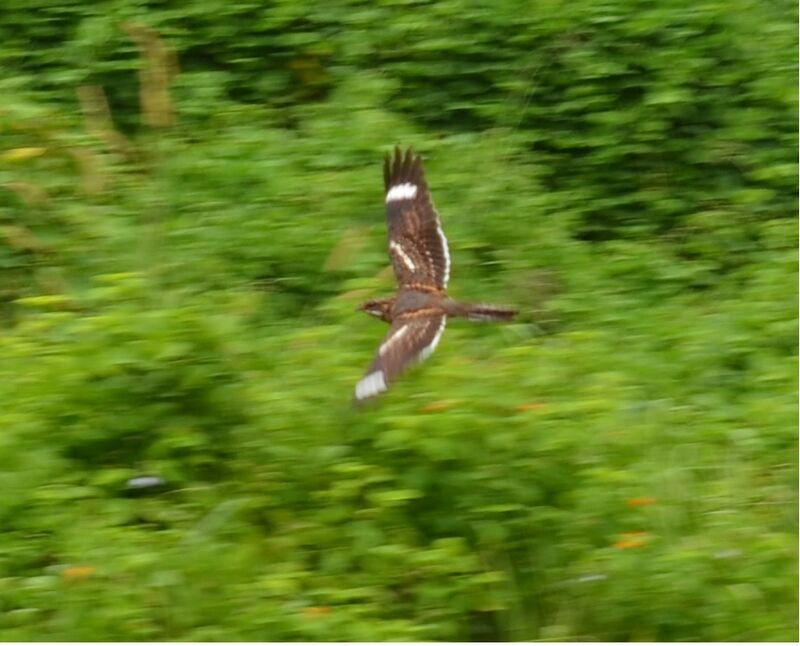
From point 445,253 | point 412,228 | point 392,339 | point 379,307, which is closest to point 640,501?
point 392,339

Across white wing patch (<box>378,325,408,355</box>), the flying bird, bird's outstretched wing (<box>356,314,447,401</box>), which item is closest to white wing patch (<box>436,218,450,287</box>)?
the flying bird

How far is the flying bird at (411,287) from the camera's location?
5.28 metres

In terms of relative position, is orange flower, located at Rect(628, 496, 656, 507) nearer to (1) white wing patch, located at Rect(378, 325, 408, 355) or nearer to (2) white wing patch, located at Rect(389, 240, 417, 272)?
(1) white wing patch, located at Rect(378, 325, 408, 355)

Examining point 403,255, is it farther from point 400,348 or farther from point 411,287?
point 400,348

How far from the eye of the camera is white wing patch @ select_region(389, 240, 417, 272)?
594cm

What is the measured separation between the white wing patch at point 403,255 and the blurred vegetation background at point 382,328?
138mm

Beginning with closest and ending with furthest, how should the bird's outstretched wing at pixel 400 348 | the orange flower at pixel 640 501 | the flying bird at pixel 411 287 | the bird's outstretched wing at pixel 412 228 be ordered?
the orange flower at pixel 640 501
the bird's outstretched wing at pixel 400 348
the flying bird at pixel 411 287
the bird's outstretched wing at pixel 412 228

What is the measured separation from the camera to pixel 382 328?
18.8 feet

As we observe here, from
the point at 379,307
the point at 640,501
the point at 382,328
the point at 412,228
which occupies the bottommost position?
the point at 640,501

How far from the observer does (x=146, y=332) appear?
5012 millimetres

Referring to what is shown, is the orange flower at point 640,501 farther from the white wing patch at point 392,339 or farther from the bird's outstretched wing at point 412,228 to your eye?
the bird's outstretched wing at point 412,228

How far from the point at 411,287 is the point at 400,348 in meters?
0.50

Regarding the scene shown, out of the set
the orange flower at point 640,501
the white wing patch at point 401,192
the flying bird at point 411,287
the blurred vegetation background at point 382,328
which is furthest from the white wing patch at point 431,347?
the orange flower at point 640,501

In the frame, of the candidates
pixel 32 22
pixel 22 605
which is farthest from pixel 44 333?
pixel 32 22
